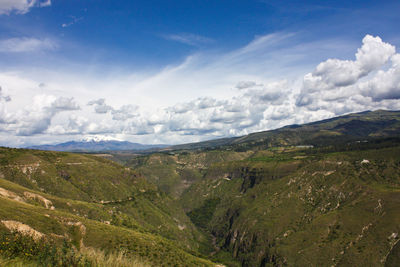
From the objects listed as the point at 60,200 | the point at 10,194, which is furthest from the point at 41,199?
the point at 10,194

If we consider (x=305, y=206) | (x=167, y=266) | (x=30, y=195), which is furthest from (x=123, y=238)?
(x=305, y=206)

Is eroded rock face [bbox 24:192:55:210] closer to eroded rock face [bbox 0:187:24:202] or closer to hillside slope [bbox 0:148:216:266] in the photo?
hillside slope [bbox 0:148:216:266]

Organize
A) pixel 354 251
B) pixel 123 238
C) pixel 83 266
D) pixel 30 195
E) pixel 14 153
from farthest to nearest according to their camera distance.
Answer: pixel 14 153
pixel 354 251
pixel 30 195
pixel 123 238
pixel 83 266

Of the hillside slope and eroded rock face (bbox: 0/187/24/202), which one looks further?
eroded rock face (bbox: 0/187/24/202)

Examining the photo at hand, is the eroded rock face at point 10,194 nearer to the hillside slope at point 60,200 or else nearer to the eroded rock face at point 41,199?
the hillside slope at point 60,200

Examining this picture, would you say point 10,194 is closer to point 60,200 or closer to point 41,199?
point 41,199

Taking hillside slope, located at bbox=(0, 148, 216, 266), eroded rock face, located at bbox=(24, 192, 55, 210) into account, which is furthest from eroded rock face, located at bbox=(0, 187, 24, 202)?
eroded rock face, located at bbox=(24, 192, 55, 210)

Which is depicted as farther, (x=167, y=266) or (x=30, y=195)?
(x=30, y=195)

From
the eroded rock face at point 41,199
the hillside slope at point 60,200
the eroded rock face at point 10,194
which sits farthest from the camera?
the eroded rock face at point 41,199

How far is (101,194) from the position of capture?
627ft

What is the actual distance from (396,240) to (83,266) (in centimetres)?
15958

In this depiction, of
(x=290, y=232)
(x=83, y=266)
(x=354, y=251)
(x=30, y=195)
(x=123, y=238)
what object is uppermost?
(x=83, y=266)

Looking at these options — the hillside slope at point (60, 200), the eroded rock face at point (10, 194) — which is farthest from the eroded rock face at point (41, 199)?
the eroded rock face at point (10, 194)

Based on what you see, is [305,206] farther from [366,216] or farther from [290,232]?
[366,216]
